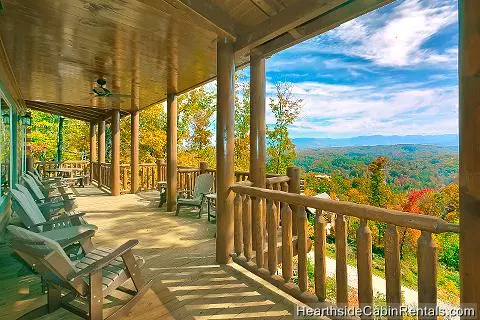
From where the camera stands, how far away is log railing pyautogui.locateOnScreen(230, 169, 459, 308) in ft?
5.32

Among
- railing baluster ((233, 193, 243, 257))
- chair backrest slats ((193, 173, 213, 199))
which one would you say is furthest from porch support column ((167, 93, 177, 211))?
railing baluster ((233, 193, 243, 257))

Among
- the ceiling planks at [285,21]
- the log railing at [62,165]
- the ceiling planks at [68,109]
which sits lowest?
the log railing at [62,165]

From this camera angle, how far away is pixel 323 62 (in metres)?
31.2

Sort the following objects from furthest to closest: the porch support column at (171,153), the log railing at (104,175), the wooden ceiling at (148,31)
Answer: the log railing at (104,175)
the porch support column at (171,153)
the wooden ceiling at (148,31)

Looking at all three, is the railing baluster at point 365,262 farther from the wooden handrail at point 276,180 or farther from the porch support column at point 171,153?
the porch support column at point 171,153

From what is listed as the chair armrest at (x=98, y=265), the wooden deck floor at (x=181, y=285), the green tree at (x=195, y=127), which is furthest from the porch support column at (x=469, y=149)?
the green tree at (x=195, y=127)

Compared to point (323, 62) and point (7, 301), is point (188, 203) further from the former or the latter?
point (323, 62)

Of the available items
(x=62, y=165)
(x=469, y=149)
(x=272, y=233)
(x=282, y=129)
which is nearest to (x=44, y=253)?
(x=272, y=233)

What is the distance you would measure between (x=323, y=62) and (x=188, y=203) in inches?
1177

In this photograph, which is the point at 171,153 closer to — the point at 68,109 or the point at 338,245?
the point at 338,245

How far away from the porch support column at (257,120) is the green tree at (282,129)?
8694 millimetres

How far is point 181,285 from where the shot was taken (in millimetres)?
2807

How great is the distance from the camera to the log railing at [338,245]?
1620mm

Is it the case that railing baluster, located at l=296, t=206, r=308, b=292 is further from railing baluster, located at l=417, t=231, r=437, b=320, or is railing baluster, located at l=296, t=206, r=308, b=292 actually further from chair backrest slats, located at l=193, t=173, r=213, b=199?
chair backrest slats, located at l=193, t=173, r=213, b=199
